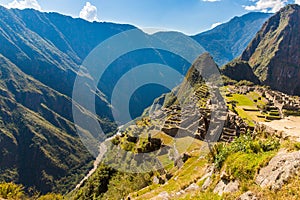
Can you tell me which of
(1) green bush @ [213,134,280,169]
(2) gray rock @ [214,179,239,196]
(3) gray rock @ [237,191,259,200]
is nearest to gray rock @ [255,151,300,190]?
(3) gray rock @ [237,191,259,200]

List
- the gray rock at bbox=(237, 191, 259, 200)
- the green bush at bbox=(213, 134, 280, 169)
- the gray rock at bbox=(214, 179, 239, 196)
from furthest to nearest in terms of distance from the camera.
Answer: the green bush at bbox=(213, 134, 280, 169), the gray rock at bbox=(214, 179, 239, 196), the gray rock at bbox=(237, 191, 259, 200)

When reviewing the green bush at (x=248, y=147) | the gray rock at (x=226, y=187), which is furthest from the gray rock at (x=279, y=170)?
the green bush at (x=248, y=147)

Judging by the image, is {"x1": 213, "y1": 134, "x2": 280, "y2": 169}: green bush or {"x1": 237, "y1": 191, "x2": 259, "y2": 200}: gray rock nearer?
{"x1": 237, "y1": 191, "x2": 259, "y2": 200}: gray rock

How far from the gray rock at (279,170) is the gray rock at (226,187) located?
0.86 m

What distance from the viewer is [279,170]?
852cm

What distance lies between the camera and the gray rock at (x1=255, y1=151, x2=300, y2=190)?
26.4 ft

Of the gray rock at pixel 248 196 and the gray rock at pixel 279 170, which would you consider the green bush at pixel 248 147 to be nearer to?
the gray rock at pixel 279 170

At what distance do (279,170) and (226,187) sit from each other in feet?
7.59

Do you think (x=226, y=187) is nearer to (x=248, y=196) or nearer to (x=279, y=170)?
(x=248, y=196)

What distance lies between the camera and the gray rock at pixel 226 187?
9.59 meters

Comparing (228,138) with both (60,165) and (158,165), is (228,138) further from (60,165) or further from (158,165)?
(60,165)

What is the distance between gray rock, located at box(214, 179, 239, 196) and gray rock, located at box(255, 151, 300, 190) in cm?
86

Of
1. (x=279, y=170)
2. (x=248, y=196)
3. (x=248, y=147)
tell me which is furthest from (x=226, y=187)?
(x=279, y=170)

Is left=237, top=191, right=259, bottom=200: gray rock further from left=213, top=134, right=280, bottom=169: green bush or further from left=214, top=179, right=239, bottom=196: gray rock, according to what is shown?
left=213, top=134, right=280, bottom=169: green bush
